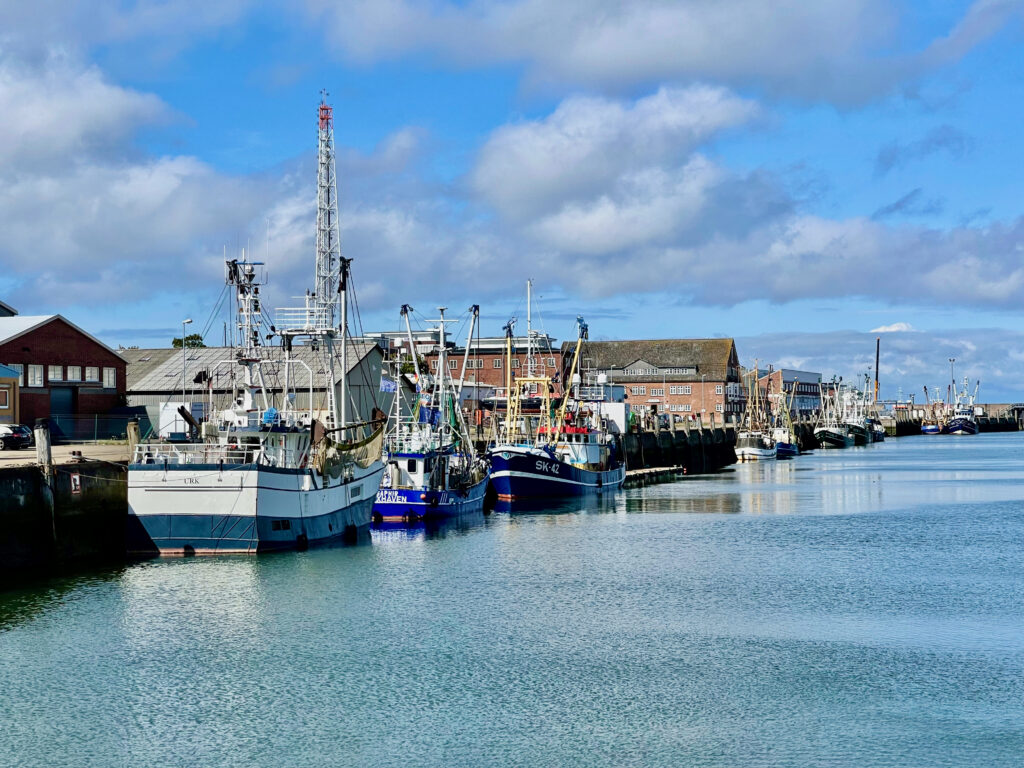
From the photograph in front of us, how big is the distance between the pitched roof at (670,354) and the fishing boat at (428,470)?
11070cm

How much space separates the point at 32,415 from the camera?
7006 cm

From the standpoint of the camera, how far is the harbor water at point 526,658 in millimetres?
21609

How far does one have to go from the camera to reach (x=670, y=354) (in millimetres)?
175500

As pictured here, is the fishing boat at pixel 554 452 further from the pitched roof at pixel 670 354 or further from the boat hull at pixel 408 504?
the pitched roof at pixel 670 354

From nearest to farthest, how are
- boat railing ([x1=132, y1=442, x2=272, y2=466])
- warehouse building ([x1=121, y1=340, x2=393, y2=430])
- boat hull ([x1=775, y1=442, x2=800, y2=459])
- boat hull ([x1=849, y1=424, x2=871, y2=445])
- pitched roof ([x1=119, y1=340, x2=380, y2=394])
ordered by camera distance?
boat railing ([x1=132, y1=442, x2=272, y2=466]) < warehouse building ([x1=121, y1=340, x2=393, y2=430]) < pitched roof ([x1=119, y1=340, x2=380, y2=394]) < boat hull ([x1=775, y1=442, x2=800, y2=459]) < boat hull ([x1=849, y1=424, x2=871, y2=445])

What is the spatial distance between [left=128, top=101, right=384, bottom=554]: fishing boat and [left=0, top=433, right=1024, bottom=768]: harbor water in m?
1.14

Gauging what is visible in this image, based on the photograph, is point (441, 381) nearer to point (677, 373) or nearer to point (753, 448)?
point (753, 448)

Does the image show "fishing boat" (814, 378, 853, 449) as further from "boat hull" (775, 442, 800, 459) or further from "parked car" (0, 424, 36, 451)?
"parked car" (0, 424, 36, 451)

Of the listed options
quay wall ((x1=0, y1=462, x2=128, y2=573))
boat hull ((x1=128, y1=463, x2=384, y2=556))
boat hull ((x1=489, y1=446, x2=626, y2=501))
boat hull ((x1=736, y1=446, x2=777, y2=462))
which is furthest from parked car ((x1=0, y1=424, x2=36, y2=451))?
boat hull ((x1=736, y1=446, x2=777, y2=462))

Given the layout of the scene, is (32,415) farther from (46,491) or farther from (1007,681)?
(1007,681)

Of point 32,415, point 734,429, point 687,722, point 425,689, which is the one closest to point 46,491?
point 425,689

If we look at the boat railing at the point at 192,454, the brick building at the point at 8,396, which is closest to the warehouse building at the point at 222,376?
the brick building at the point at 8,396

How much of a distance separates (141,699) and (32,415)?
50.5 metres

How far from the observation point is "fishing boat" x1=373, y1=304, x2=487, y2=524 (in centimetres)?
5447
